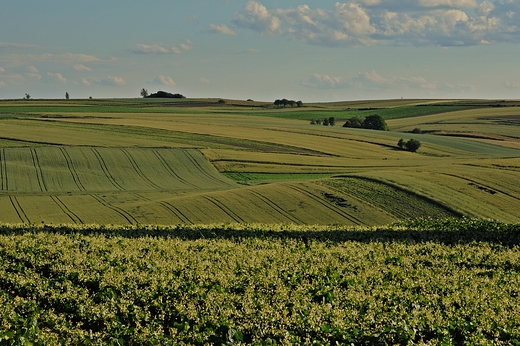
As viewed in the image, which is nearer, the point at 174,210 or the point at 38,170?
the point at 174,210

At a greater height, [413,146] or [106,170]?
[413,146]

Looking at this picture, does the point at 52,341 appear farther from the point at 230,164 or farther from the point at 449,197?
the point at 230,164

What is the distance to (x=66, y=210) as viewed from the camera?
46.5 meters

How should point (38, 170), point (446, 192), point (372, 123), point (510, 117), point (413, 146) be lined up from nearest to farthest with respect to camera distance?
point (446, 192), point (38, 170), point (413, 146), point (372, 123), point (510, 117)

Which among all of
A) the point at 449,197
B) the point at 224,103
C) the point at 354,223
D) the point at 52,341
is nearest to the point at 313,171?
the point at 449,197

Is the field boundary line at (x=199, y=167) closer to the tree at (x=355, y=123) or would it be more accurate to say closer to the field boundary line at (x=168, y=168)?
the field boundary line at (x=168, y=168)

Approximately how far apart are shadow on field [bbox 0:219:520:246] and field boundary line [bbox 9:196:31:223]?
1700 cm

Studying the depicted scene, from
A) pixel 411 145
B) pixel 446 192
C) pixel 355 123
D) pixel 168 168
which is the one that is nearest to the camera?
pixel 446 192

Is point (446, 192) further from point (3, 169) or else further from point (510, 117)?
point (510, 117)

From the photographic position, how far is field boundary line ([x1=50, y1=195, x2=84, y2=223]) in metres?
43.2

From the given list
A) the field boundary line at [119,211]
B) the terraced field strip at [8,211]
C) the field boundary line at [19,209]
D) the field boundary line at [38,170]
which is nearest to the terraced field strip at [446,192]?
the field boundary line at [119,211]

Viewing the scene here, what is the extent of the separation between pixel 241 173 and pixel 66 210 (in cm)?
2392

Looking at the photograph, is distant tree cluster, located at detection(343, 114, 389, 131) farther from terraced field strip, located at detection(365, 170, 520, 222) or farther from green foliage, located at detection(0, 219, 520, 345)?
green foliage, located at detection(0, 219, 520, 345)

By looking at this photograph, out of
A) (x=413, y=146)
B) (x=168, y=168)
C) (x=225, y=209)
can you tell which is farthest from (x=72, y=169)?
(x=413, y=146)
